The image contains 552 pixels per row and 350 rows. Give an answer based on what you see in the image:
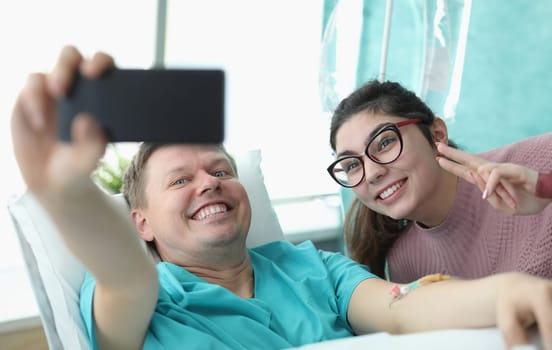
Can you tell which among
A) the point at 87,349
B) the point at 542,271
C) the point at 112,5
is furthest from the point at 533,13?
the point at 87,349

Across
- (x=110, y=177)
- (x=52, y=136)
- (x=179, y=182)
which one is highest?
(x=52, y=136)

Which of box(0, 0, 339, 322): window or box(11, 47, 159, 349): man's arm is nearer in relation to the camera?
box(11, 47, 159, 349): man's arm

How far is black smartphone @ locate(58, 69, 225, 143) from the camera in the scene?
0.69 m

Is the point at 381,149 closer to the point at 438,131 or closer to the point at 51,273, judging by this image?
the point at 438,131

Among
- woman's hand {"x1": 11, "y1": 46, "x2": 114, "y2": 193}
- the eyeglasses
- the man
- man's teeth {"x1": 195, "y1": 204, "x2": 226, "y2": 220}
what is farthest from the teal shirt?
woman's hand {"x1": 11, "y1": 46, "x2": 114, "y2": 193}

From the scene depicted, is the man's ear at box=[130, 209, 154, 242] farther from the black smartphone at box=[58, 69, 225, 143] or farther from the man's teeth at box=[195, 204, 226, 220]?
the black smartphone at box=[58, 69, 225, 143]

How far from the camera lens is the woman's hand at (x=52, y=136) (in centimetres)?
64

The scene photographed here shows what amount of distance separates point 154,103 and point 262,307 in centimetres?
70

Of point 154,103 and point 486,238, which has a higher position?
point 154,103

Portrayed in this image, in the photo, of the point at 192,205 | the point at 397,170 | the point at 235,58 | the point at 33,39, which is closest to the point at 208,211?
the point at 192,205

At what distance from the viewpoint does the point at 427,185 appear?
1.46 m

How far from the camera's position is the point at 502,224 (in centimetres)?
142

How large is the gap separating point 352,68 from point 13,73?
4.53 feet

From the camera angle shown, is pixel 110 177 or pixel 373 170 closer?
pixel 373 170
